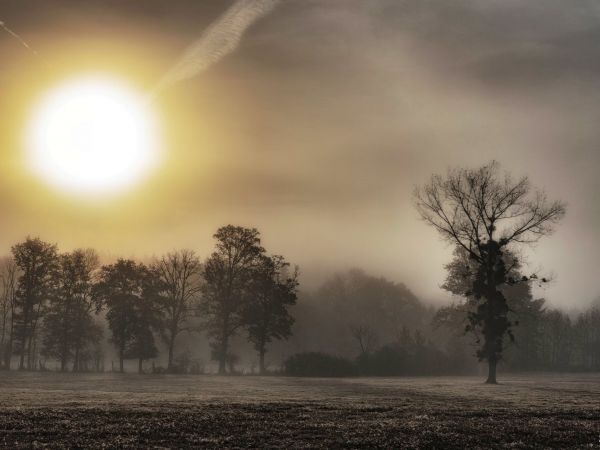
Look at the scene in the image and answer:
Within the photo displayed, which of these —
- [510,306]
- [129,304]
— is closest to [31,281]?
[129,304]

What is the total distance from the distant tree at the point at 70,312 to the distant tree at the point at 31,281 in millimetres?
1297

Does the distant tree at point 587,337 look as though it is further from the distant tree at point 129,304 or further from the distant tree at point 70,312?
the distant tree at point 70,312

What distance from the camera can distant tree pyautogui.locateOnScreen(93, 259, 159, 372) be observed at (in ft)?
287

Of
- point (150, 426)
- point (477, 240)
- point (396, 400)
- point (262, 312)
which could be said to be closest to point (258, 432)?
point (150, 426)

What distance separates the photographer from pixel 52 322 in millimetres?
91312

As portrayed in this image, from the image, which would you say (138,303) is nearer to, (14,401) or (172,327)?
(172,327)

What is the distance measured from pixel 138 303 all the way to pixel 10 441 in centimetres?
7107

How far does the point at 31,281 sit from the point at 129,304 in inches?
657

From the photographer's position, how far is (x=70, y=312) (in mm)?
92438

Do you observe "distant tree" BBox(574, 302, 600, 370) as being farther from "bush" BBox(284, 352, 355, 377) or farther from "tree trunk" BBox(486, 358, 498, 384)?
"tree trunk" BBox(486, 358, 498, 384)

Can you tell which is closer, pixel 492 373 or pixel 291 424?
pixel 291 424

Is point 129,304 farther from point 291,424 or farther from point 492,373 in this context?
point 291,424

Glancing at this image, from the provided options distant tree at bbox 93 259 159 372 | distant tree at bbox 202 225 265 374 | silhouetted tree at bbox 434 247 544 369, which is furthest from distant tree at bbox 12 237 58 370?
silhouetted tree at bbox 434 247 544 369

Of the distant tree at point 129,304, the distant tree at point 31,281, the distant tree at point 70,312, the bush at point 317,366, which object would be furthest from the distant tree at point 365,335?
the distant tree at point 31,281
